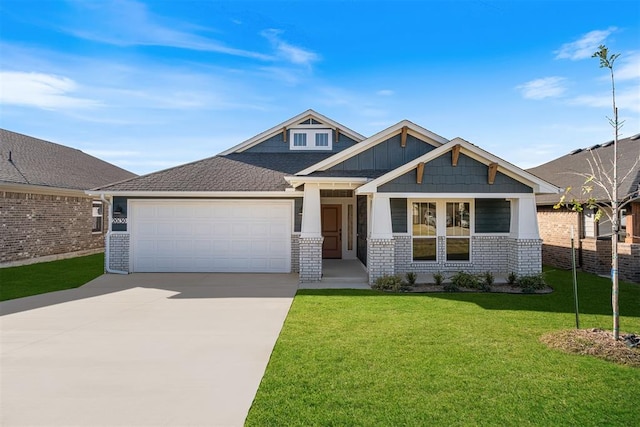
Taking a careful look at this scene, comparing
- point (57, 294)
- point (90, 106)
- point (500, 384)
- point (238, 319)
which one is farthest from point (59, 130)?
point (500, 384)

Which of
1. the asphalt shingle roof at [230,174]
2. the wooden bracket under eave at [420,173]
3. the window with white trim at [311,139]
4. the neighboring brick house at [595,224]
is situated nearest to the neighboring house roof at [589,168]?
the neighboring brick house at [595,224]

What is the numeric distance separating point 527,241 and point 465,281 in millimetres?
2346

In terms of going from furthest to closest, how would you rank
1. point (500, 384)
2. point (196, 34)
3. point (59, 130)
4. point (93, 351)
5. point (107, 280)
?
point (59, 130) < point (196, 34) < point (107, 280) < point (93, 351) < point (500, 384)

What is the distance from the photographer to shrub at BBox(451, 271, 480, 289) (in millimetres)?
10289

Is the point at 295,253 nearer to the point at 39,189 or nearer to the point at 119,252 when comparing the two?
the point at 119,252

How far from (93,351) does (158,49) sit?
12011 millimetres

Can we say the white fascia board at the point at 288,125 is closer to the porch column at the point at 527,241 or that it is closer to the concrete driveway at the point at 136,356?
the porch column at the point at 527,241

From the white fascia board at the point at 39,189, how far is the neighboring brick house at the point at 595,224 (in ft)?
61.1

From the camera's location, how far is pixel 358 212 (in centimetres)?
1576

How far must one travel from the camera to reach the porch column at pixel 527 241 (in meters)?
10.9

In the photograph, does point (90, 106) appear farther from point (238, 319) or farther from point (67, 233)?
point (238, 319)

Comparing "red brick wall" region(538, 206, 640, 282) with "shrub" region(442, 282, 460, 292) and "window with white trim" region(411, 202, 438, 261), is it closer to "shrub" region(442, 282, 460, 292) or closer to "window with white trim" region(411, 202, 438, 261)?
"window with white trim" region(411, 202, 438, 261)

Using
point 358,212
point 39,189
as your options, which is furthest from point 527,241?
point 39,189

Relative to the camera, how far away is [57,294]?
391 inches
